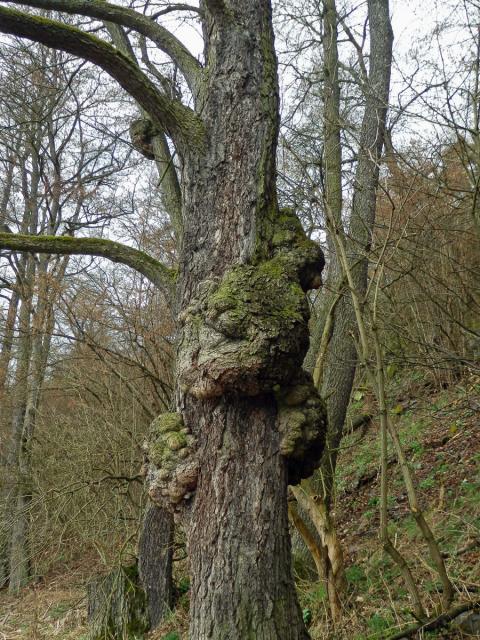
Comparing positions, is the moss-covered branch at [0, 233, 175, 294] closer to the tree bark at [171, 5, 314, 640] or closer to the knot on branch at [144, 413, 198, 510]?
the tree bark at [171, 5, 314, 640]

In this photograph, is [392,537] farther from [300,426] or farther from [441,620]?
[300,426]

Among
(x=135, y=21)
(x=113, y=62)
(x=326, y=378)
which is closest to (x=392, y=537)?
(x=326, y=378)

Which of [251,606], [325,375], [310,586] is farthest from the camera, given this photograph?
[325,375]

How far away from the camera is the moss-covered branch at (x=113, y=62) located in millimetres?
2830

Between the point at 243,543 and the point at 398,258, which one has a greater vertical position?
the point at 398,258

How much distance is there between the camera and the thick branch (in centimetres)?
337

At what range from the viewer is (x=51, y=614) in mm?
7754

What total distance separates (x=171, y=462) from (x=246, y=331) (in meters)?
0.71

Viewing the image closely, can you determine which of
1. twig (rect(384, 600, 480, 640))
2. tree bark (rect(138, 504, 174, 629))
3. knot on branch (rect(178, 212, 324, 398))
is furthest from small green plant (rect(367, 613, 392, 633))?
tree bark (rect(138, 504, 174, 629))

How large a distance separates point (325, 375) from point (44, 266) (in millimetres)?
7910

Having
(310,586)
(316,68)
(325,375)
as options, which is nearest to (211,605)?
(310,586)

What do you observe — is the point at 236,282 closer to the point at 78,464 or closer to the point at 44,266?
the point at 78,464

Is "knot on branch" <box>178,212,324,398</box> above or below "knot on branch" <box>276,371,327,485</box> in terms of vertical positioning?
above

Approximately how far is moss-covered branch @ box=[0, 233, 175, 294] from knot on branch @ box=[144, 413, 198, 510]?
91cm
